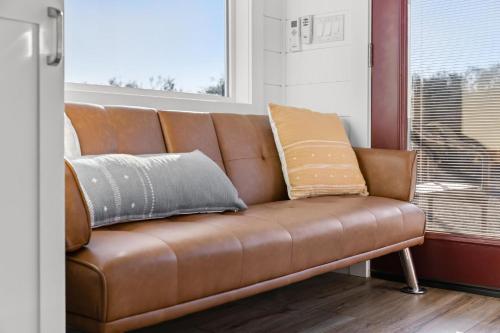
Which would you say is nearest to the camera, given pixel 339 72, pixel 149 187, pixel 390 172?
pixel 149 187

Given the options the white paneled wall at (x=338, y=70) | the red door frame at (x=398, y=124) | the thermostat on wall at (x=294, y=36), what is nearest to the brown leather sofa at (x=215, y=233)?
the red door frame at (x=398, y=124)

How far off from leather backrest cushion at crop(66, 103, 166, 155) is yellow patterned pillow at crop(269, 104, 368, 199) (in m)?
0.63

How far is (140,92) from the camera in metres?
2.62

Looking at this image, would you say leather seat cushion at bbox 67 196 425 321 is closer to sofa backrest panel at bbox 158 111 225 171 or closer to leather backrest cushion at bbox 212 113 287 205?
leather backrest cushion at bbox 212 113 287 205

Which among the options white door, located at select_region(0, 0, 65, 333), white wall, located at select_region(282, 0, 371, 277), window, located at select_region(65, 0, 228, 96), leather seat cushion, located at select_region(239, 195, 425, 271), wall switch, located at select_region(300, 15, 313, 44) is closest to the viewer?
white door, located at select_region(0, 0, 65, 333)

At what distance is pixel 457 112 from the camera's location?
270cm

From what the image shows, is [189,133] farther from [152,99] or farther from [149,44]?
[149,44]

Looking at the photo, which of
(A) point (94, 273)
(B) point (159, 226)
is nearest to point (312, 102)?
(B) point (159, 226)

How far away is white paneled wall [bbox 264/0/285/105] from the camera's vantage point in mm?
3193

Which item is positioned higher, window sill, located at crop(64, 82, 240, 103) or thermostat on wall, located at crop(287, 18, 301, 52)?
thermostat on wall, located at crop(287, 18, 301, 52)

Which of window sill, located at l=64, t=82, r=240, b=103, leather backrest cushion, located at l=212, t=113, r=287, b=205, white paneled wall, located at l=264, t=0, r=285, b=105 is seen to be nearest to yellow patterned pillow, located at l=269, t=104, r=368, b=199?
leather backrest cushion, located at l=212, t=113, r=287, b=205

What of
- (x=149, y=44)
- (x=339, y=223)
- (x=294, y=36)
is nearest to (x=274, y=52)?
(x=294, y=36)

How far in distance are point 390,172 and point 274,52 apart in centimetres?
101

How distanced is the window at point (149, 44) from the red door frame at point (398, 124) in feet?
2.68
